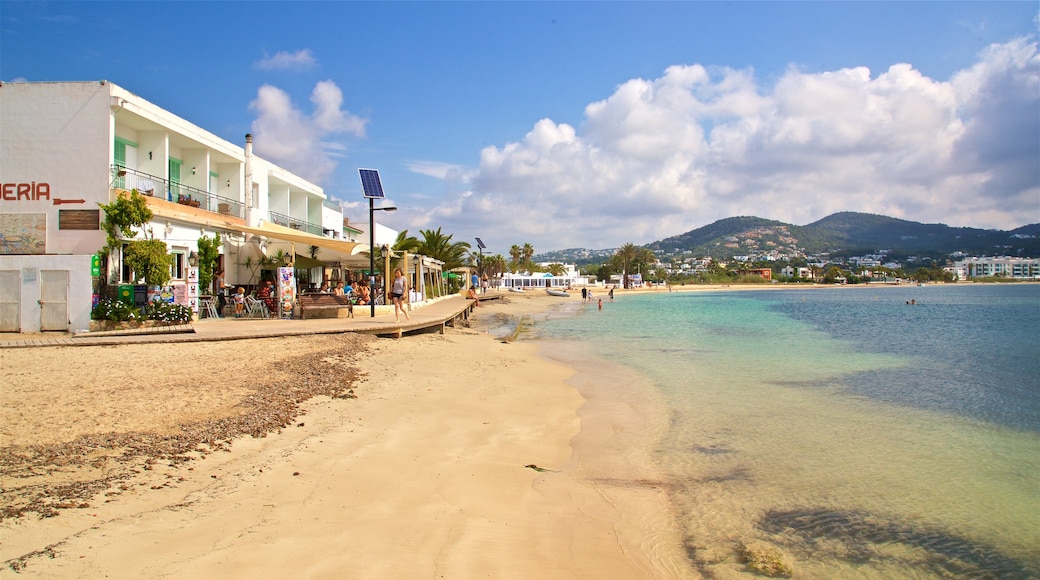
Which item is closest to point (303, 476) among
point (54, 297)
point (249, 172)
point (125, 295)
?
point (125, 295)

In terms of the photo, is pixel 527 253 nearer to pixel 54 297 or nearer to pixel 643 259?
pixel 643 259

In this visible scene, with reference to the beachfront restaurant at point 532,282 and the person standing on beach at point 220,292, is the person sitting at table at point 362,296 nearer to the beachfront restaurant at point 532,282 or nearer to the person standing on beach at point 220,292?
the person standing on beach at point 220,292

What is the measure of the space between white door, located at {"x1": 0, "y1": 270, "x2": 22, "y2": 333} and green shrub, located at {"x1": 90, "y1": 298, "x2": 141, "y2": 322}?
5.04 feet

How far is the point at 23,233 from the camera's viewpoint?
1541 cm

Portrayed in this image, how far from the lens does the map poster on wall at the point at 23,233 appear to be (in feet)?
50.3

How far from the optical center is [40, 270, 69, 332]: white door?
1384 centimetres

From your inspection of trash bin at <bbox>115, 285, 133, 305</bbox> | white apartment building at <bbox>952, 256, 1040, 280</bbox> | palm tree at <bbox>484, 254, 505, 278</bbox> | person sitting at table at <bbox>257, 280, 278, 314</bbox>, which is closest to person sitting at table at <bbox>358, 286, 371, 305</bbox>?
person sitting at table at <bbox>257, 280, 278, 314</bbox>

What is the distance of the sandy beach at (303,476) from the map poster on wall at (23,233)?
20.1 ft

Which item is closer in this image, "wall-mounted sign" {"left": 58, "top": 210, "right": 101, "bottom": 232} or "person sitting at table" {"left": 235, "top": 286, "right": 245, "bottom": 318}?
"wall-mounted sign" {"left": 58, "top": 210, "right": 101, "bottom": 232}

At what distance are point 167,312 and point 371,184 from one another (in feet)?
31.0

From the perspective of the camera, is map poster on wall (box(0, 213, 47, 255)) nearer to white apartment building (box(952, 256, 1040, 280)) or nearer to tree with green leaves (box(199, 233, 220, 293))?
tree with green leaves (box(199, 233, 220, 293))

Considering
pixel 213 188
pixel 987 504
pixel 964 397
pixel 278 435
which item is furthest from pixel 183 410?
pixel 213 188

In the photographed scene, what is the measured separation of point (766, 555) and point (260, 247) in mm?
18284

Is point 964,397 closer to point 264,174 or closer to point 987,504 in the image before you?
point 987,504
